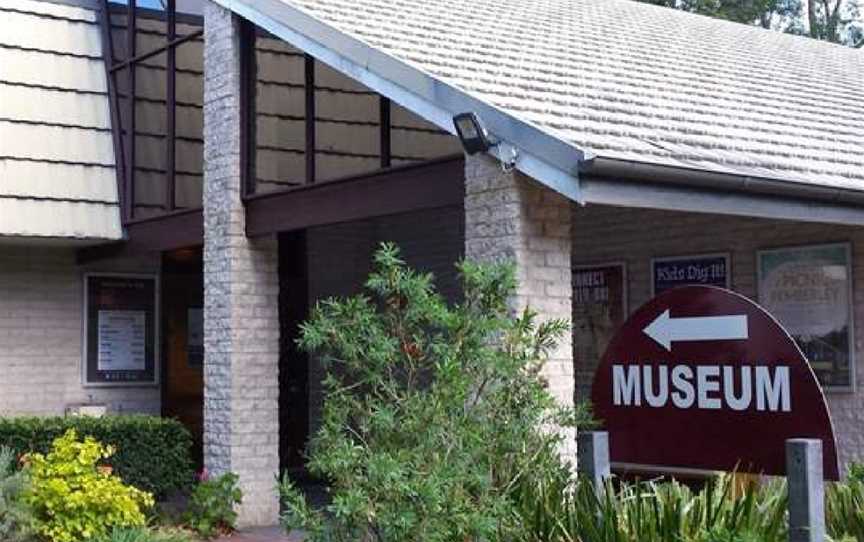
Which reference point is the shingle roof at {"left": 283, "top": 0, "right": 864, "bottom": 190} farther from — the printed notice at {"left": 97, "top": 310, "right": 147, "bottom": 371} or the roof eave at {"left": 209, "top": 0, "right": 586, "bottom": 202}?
the printed notice at {"left": 97, "top": 310, "right": 147, "bottom": 371}

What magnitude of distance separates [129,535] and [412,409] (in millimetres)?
3161

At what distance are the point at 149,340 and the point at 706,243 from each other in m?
6.14

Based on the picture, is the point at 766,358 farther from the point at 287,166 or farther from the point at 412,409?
the point at 287,166

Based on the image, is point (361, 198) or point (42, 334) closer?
point (361, 198)

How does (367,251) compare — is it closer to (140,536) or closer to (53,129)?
(53,129)

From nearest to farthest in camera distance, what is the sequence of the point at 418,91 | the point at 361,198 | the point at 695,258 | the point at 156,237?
1. the point at 418,91
2. the point at 361,198
3. the point at 695,258
4. the point at 156,237

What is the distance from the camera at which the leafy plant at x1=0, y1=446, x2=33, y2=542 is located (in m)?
8.21

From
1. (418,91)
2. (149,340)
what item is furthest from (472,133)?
(149,340)

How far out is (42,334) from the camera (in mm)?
12969

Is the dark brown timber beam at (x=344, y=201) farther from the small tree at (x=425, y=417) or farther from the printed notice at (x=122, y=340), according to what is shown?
the small tree at (x=425, y=417)

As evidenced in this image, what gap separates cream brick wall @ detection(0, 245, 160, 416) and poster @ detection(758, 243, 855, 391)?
686 centimetres

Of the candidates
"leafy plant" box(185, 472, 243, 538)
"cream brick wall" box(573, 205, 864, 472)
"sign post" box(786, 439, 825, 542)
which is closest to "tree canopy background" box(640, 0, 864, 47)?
"cream brick wall" box(573, 205, 864, 472)

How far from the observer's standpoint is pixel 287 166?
1177cm

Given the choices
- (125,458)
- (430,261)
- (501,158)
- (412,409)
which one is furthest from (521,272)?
(430,261)
